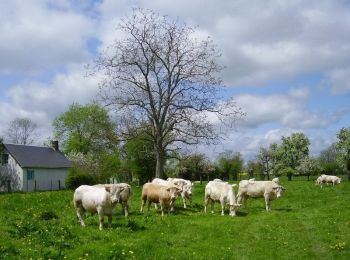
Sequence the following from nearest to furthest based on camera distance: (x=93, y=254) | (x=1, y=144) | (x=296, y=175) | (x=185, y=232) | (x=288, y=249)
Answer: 1. (x=93, y=254)
2. (x=288, y=249)
3. (x=185, y=232)
4. (x=1, y=144)
5. (x=296, y=175)

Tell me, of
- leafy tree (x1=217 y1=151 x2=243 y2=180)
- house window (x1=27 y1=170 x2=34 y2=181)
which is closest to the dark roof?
house window (x1=27 y1=170 x2=34 y2=181)

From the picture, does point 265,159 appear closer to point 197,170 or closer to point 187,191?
point 197,170

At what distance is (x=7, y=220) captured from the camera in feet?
63.1

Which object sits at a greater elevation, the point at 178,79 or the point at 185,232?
the point at 178,79

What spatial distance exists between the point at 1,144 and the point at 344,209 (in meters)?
53.7

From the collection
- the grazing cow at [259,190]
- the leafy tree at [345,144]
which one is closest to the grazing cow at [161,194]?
the grazing cow at [259,190]

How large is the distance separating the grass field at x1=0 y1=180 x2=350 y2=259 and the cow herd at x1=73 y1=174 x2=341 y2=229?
2.16 ft

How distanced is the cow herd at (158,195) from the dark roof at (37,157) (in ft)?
145

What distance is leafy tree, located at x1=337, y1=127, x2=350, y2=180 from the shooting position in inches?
3300

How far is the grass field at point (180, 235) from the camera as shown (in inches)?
566

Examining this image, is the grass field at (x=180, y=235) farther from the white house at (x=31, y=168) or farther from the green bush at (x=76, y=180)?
the white house at (x=31, y=168)

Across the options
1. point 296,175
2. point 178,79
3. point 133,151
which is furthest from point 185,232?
point 296,175

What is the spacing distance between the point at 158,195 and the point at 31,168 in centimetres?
4876

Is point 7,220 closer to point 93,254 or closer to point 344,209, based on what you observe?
point 93,254
